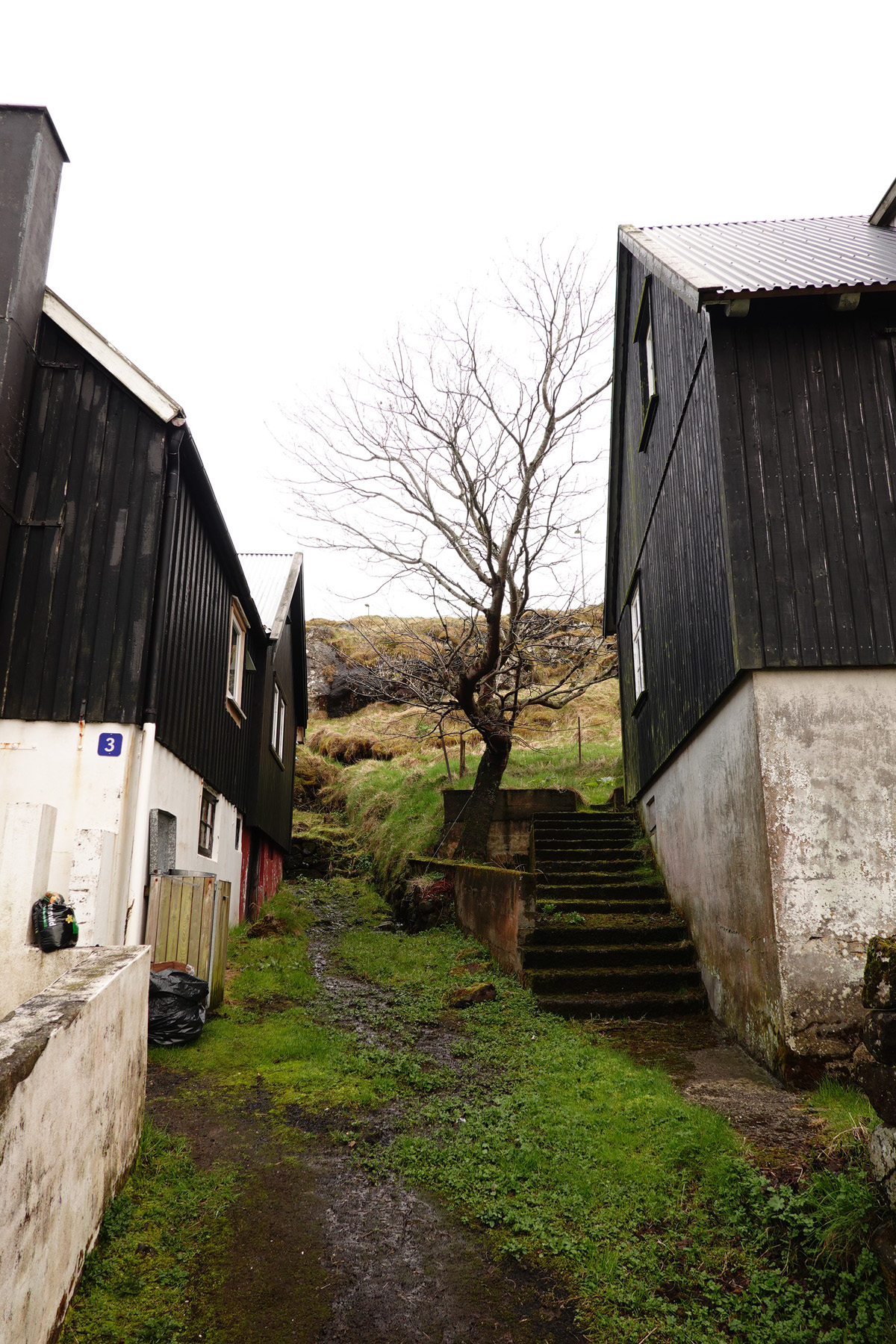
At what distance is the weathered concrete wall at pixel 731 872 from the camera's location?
606cm

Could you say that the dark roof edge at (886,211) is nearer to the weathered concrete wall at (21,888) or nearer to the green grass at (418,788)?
the green grass at (418,788)

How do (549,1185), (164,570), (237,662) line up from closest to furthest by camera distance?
(549,1185) → (164,570) → (237,662)

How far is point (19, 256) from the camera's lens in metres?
7.50

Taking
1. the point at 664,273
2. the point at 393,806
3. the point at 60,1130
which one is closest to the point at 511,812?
the point at 393,806

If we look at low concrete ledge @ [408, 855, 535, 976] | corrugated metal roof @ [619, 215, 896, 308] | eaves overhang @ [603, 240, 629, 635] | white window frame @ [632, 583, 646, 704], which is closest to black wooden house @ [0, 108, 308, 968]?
low concrete ledge @ [408, 855, 535, 976]

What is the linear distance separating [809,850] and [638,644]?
21.8ft

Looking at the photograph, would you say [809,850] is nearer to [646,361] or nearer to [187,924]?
[187,924]

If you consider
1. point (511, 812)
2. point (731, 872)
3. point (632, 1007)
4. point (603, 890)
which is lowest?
point (632, 1007)

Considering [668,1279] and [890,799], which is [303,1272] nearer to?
[668,1279]

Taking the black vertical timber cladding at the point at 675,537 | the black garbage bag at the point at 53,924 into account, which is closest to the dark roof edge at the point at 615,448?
the black vertical timber cladding at the point at 675,537

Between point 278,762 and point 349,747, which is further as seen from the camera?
point 349,747

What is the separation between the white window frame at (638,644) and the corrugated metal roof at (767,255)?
4562mm

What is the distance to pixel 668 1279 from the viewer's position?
360 centimetres

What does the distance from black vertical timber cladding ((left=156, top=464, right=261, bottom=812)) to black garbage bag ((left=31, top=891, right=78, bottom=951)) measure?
1.79 metres
